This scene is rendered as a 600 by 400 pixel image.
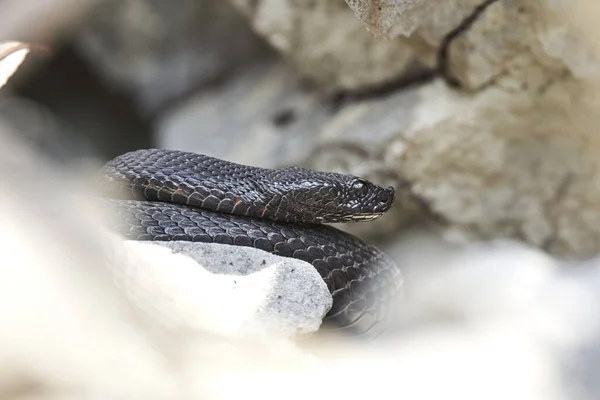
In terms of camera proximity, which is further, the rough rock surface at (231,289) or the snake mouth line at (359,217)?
the snake mouth line at (359,217)

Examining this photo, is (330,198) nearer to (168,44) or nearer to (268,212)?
(268,212)

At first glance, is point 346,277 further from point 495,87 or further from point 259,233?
point 495,87

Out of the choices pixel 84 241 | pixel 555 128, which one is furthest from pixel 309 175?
pixel 555 128

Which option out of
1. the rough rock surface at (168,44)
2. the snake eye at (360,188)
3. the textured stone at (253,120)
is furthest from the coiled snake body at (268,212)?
the rough rock surface at (168,44)

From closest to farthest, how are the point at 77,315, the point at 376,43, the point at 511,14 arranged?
the point at 77,315 → the point at 511,14 → the point at 376,43

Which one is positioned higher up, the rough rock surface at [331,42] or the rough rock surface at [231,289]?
the rough rock surface at [331,42]

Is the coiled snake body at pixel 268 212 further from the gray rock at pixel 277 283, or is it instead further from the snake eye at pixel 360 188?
the gray rock at pixel 277 283
